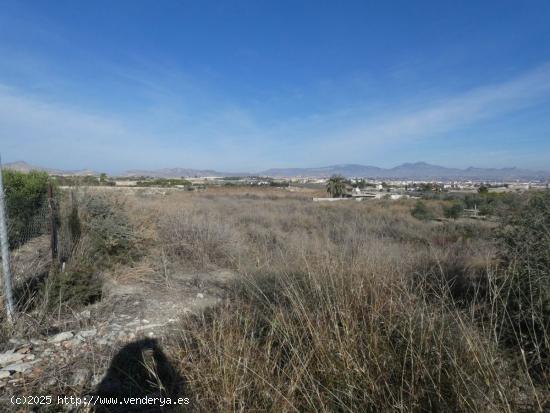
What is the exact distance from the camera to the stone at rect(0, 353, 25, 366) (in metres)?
3.43

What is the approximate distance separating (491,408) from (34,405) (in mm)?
3574

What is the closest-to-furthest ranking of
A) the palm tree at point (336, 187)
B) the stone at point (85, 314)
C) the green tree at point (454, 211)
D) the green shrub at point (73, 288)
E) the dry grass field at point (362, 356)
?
the dry grass field at point (362, 356) < the stone at point (85, 314) < the green shrub at point (73, 288) < the green tree at point (454, 211) < the palm tree at point (336, 187)

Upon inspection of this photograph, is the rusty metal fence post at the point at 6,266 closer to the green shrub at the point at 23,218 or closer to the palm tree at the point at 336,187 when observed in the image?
the green shrub at the point at 23,218

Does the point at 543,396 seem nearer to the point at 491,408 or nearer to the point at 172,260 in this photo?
the point at 491,408

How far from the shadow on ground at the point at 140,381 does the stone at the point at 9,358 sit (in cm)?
100

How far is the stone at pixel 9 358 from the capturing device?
135 inches

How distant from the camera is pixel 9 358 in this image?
347 cm

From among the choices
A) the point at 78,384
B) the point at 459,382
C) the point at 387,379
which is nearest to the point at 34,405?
the point at 78,384

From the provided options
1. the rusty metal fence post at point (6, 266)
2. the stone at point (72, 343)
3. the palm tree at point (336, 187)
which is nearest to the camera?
the stone at point (72, 343)

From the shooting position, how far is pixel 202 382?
270cm

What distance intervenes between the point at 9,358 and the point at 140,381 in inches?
59.9

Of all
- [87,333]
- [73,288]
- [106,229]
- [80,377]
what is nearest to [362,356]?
[80,377]

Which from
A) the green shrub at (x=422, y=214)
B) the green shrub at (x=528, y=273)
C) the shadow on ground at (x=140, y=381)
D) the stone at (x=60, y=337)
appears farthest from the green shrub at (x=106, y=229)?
the green shrub at (x=422, y=214)

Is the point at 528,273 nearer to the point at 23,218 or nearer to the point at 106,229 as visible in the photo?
the point at 106,229
